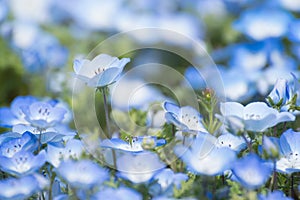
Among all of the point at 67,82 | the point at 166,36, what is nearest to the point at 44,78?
the point at 67,82

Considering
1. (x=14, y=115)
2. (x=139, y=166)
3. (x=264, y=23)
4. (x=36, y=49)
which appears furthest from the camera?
(x=264, y=23)

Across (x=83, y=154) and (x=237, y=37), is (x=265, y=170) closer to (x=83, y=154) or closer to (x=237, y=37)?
(x=83, y=154)

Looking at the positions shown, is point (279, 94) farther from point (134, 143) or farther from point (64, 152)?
point (64, 152)

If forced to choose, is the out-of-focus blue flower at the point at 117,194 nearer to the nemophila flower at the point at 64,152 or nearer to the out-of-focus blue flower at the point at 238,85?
the nemophila flower at the point at 64,152

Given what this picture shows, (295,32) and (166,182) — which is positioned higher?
(295,32)

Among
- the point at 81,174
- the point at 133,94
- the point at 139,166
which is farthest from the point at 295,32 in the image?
the point at 81,174

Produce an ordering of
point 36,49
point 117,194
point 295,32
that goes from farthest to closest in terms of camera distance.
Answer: point 36,49 < point 295,32 < point 117,194
